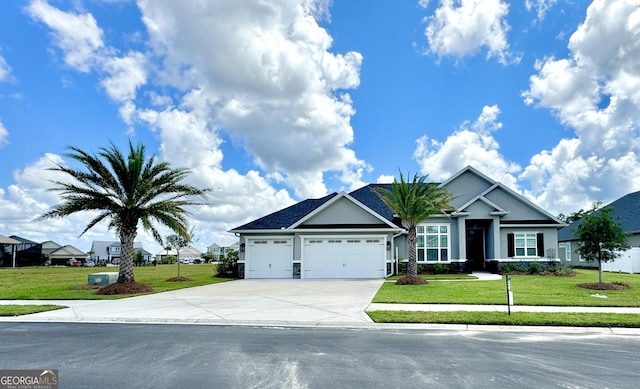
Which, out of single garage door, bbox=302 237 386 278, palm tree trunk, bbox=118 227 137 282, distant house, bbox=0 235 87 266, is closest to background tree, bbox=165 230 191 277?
single garage door, bbox=302 237 386 278

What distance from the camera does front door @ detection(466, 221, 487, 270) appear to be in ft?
88.3

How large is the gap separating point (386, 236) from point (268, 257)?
7.16 m

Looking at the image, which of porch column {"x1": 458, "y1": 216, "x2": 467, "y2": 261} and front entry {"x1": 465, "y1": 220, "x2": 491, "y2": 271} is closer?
porch column {"x1": 458, "y1": 216, "x2": 467, "y2": 261}

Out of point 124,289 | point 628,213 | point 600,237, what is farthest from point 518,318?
point 628,213

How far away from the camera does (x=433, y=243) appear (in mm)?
25750

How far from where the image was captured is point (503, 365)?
21.1 ft

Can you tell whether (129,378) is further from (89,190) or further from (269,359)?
(89,190)

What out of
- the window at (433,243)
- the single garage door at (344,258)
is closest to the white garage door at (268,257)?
the single garage door at (344,258)

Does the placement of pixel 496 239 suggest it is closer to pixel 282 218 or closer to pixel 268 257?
pixel 282 218

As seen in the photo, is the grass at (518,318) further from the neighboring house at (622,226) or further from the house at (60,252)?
the house at (60,252)

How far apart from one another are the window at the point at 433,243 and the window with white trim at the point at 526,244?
14.7 feet

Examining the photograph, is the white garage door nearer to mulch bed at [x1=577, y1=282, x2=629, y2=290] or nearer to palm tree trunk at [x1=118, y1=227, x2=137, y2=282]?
palm tree trunk at [x1=118, y1=227, x2=137, y2=282]

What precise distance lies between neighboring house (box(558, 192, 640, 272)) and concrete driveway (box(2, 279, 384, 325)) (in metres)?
19.1

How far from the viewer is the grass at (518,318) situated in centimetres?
962
